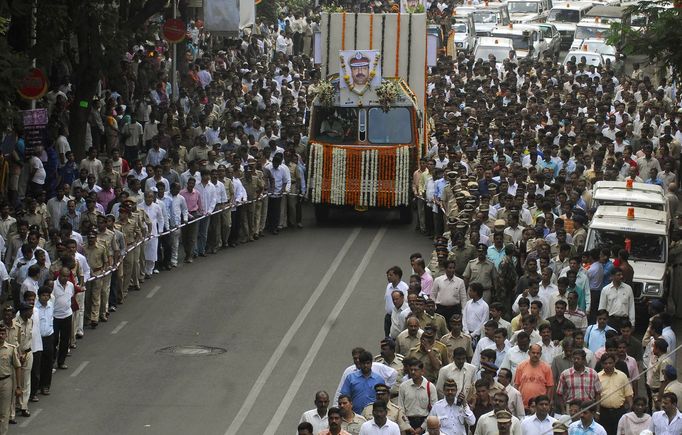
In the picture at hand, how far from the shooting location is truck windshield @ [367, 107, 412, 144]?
30.5 metres

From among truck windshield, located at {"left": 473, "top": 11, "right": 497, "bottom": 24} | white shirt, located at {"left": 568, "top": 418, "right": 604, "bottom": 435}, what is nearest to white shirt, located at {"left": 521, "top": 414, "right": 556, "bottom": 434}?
white shirt, located at {"left": 568, "top": 418, "right": 604, "bottom": 435}

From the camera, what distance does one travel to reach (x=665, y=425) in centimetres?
1662

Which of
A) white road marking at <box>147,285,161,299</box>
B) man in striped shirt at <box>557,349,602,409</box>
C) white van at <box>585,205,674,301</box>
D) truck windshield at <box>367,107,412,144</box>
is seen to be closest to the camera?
man in striped shirt at <box>557,349,602,409</box>

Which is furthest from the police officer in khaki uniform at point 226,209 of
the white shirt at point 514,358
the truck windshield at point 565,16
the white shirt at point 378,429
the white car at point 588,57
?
the truck windshield at point 565,16

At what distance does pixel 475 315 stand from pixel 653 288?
3.89 m

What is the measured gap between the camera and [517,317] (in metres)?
20.0

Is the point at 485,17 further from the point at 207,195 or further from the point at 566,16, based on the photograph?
the point at 207,195

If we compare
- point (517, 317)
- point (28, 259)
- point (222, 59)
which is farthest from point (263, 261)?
point (222, 59)

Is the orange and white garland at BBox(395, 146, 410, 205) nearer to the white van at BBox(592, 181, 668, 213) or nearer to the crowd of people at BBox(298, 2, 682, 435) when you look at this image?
the crowd of people at BBox(298, 2, 682, 435)

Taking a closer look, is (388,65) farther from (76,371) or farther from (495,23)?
(495,23)

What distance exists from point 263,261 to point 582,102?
12.6 metres

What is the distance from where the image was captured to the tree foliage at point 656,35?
23.9 m

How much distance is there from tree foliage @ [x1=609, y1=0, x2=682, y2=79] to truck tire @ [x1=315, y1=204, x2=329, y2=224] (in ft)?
25.9

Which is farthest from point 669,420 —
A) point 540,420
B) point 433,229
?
point 433,229
